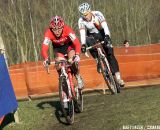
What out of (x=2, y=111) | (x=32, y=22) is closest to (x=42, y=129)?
(x=2, y=111)

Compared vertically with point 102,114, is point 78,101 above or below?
above

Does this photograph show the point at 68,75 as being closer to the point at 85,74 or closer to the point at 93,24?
the point at 93,24

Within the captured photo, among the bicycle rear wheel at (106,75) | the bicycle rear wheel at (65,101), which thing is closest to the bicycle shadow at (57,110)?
the bicycle rear wheel at (65,101)

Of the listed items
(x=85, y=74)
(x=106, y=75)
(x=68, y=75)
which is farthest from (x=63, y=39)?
(x=85, y=74)

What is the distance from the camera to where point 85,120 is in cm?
1043

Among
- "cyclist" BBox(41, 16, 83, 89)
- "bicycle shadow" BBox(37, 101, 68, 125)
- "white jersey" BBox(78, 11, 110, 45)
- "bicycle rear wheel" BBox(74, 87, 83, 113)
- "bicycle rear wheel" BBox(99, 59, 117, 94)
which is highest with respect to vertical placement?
"white jersey" BBox(78, 11, 110, 45)

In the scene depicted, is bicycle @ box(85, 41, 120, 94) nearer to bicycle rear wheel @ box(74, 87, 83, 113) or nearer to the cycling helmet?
bicycle rear wheel @ box(74, 87, 83, 113)

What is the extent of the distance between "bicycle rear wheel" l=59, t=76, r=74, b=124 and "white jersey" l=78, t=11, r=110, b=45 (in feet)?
7.84

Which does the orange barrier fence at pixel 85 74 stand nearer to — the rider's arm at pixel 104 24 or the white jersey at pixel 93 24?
the white jersey at pixel 93 24

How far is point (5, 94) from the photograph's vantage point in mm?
10734

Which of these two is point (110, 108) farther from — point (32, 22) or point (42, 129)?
point (32, 22)

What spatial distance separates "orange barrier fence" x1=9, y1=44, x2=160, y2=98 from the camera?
19.2 metres

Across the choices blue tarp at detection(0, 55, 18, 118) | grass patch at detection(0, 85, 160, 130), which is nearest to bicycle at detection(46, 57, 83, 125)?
grass patch at detection(0, 85, 160, 130)

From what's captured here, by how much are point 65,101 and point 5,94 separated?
1.45 m
